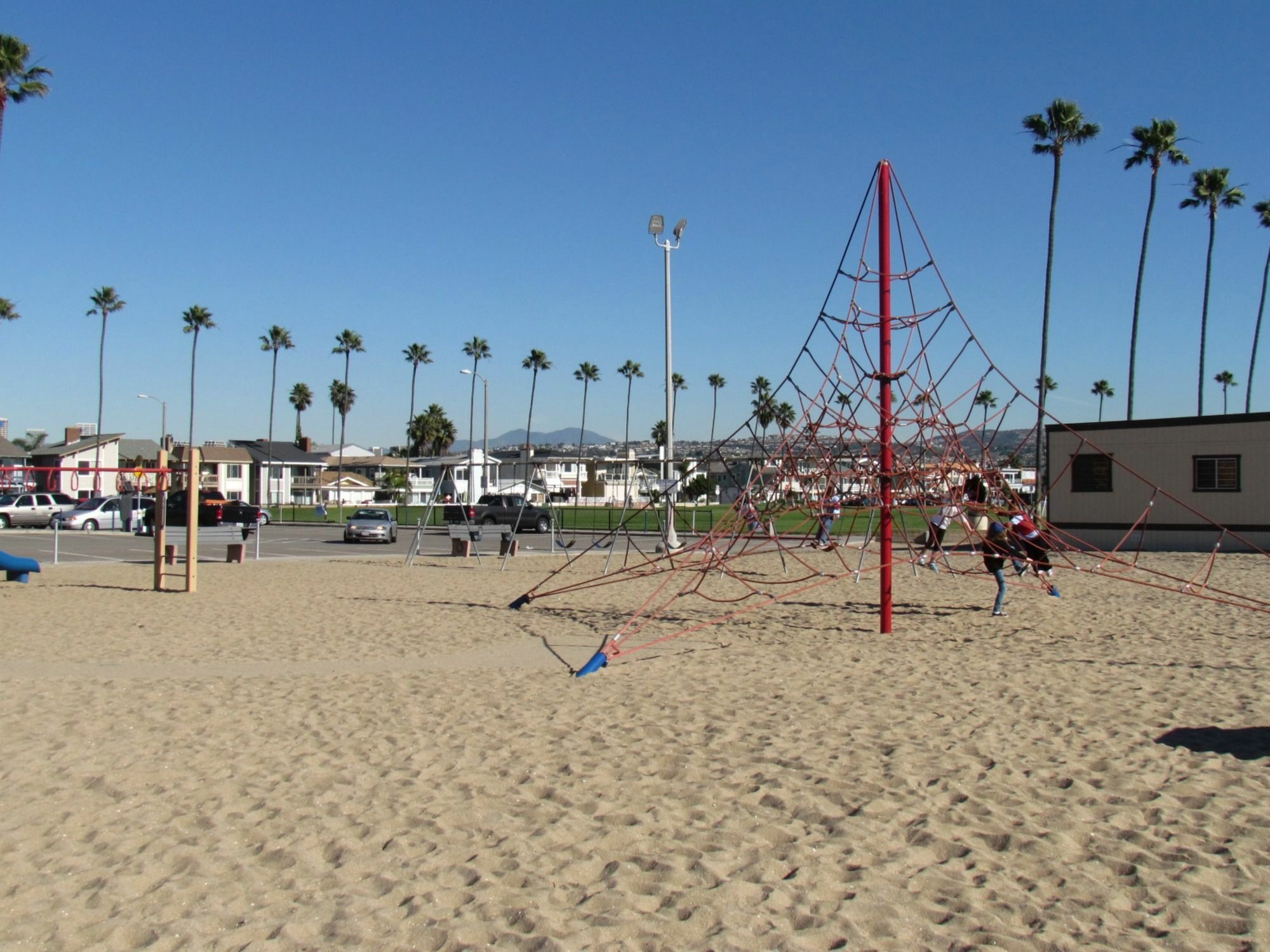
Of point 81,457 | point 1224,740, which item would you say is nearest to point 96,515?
point 81,457

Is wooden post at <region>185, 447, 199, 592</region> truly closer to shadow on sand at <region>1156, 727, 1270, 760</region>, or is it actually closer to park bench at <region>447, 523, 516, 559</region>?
park bench at <region>447, 523, 516, 559</region>

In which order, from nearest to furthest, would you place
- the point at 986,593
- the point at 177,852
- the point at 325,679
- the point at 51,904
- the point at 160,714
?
the point at 51,904
the point at 177,852
the point at 160,714
the point at 325,679
the point at 986,593

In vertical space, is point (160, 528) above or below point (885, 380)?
below

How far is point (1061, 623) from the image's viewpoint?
12.8 m

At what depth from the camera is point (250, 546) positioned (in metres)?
30.6

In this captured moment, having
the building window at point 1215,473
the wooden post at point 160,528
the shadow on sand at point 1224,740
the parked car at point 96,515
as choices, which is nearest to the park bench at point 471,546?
the wooden post at point 160,528

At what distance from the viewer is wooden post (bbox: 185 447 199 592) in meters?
16.9

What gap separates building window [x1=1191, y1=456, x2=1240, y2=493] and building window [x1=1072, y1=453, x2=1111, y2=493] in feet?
7.06

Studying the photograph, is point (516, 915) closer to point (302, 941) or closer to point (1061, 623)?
point (302, 941)

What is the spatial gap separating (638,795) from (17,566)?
16.3 metres

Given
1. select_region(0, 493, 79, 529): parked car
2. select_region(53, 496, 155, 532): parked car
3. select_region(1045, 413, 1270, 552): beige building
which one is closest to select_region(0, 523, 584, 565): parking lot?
select_region(53, 496, 155, 532): parked car

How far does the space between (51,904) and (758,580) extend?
1611cm

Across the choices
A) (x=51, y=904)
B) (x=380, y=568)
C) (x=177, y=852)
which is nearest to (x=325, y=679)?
(x=177, y=852)

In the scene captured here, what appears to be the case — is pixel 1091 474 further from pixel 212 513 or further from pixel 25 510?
pixel 25 510
